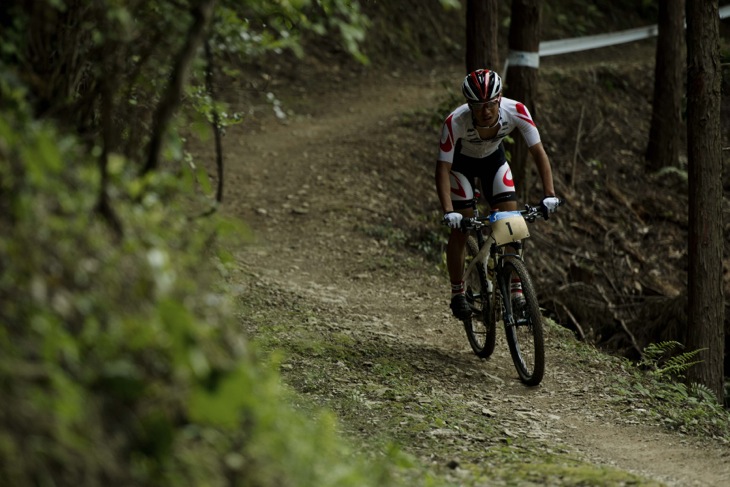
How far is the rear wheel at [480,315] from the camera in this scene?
25.2 feet

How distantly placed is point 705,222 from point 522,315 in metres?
3.49

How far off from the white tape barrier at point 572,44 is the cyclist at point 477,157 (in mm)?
4593

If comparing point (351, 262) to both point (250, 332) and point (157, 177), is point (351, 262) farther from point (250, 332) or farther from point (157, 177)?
point (157, 177)

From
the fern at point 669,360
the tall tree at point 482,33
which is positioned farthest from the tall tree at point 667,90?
the fern at point 669,360

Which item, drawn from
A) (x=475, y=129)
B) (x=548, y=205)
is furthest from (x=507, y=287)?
(x=475, y=129)

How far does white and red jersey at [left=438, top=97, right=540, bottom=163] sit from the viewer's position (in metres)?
7.35

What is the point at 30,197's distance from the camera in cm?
291

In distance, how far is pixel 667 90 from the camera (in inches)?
619

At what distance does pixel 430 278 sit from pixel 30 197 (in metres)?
8.13

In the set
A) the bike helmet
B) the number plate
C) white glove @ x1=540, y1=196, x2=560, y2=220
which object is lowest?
the number plate

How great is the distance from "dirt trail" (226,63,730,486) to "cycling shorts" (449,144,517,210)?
1.54 meters

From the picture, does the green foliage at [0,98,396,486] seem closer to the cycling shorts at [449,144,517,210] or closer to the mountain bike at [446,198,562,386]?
the mountain bike at [446,198,562,386]

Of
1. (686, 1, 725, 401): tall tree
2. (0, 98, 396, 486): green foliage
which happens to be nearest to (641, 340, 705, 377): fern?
(686, 1, 725, 401): tall tree

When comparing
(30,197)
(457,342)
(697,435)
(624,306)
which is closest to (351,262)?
(457,342)
